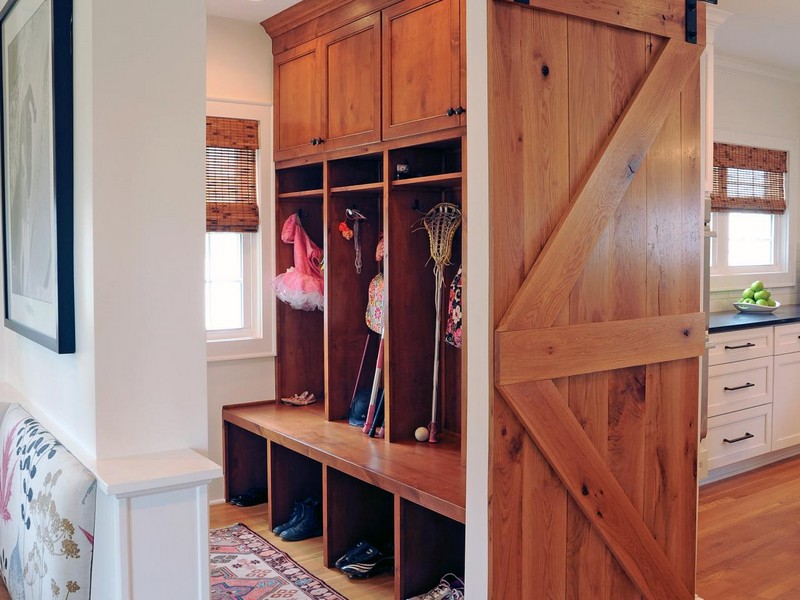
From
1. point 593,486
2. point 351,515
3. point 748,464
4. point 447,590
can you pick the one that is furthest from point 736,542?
point 351,515

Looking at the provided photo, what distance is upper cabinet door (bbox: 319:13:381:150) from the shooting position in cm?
342

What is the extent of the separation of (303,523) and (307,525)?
21mm

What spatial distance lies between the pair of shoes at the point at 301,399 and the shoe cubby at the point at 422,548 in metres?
1.30

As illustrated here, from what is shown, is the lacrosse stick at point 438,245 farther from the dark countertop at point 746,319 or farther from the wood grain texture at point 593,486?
the dark countertop at point 746,319

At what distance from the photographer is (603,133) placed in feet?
7.96

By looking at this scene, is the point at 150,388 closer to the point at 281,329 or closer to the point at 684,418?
the point at 684,418

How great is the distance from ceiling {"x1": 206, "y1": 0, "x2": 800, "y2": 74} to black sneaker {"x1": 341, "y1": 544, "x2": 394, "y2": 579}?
8.25 feet

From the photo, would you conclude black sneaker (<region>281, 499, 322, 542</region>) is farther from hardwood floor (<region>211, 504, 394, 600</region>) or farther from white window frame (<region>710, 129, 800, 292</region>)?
white window frame (<region>710, 129, 800, 292</region>)

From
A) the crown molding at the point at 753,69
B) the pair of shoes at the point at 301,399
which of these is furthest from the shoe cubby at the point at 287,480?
the crown molding at the point at 753,69

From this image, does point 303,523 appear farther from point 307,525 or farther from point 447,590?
point 447,590

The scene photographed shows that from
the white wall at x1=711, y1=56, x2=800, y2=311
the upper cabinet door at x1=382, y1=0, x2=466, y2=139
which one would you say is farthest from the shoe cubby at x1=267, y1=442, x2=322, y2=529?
the white wall at x1=711, y1=56, x2=800, y2=311

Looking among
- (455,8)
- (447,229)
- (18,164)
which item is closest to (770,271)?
(447,229)

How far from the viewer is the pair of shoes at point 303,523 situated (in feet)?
12.3

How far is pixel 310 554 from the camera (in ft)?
11.8
